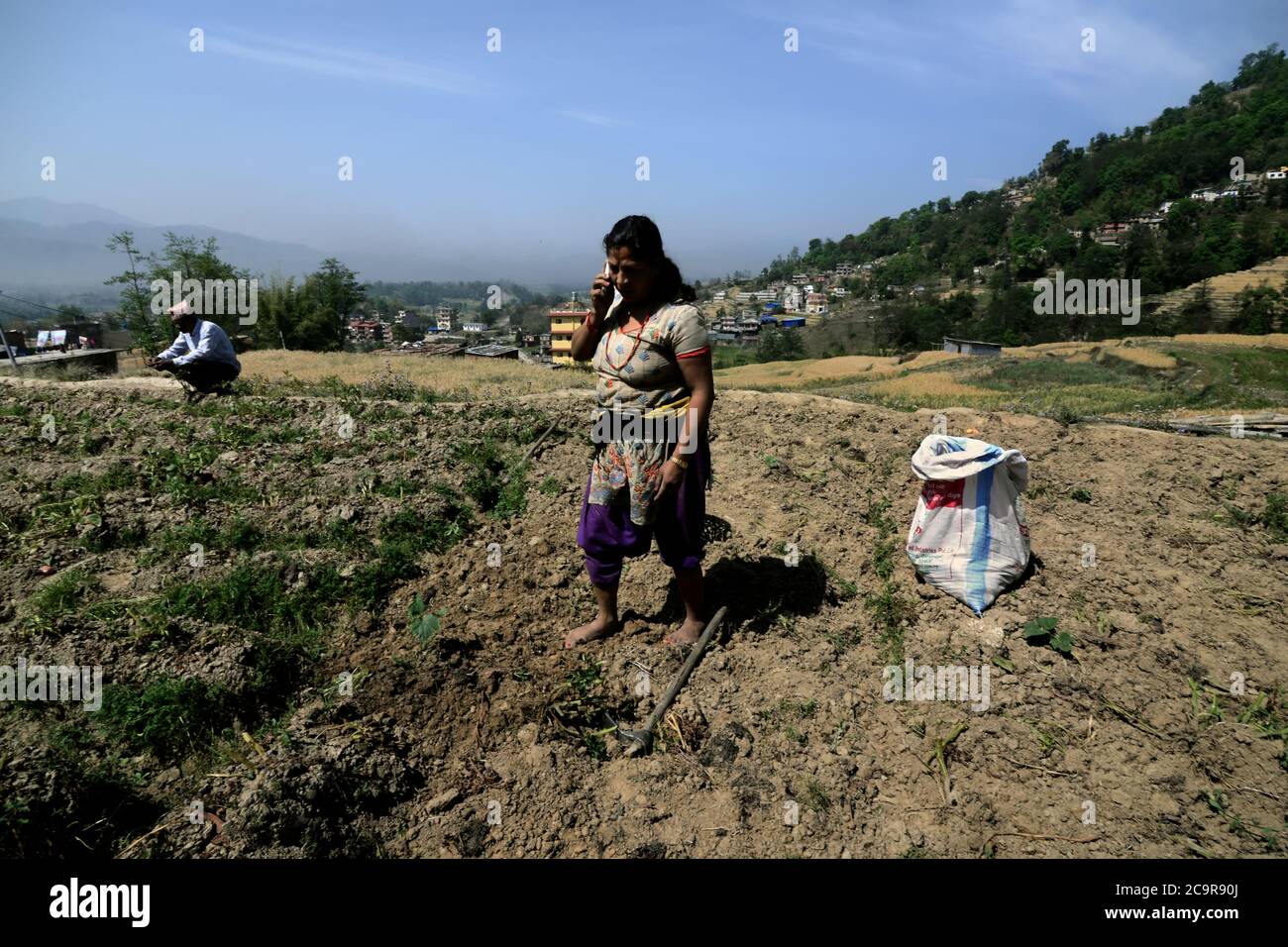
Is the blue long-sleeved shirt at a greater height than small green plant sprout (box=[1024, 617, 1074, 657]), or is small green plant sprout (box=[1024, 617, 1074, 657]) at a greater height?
the blue long-sleeved shirt

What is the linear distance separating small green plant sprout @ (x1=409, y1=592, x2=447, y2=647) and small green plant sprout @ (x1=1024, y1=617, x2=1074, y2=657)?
2916 millimetres

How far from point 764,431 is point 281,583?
13.4 ft

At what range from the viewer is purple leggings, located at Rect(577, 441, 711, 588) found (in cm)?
278

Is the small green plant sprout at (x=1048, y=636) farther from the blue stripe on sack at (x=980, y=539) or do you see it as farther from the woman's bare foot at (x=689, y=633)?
the woman's bare foot at (x=689, y=633)

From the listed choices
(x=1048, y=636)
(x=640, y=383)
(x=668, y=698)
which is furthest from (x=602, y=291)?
(x=1048, y=636)

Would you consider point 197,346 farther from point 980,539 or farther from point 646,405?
point 980,539

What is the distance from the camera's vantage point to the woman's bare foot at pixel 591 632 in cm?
315

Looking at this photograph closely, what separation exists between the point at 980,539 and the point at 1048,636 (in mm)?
561

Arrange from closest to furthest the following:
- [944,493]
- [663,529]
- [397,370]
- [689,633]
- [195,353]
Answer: [663,529] < [689,633] < [944,493] < [195,353] < [397,370]

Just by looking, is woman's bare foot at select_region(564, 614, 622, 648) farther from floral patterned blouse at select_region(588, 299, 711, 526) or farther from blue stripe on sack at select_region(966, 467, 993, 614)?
blue stripe on sack at select_region(966, 467, 993, 614)

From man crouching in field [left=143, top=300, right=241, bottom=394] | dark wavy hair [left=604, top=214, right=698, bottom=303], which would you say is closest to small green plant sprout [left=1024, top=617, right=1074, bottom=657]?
dark wavy hair [left=604, top=214, right=698, bottom=303]

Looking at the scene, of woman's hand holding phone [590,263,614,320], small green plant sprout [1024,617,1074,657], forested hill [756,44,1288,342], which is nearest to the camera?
woman's hand holding phone [590,263,614,320]

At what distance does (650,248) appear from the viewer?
2533mm
